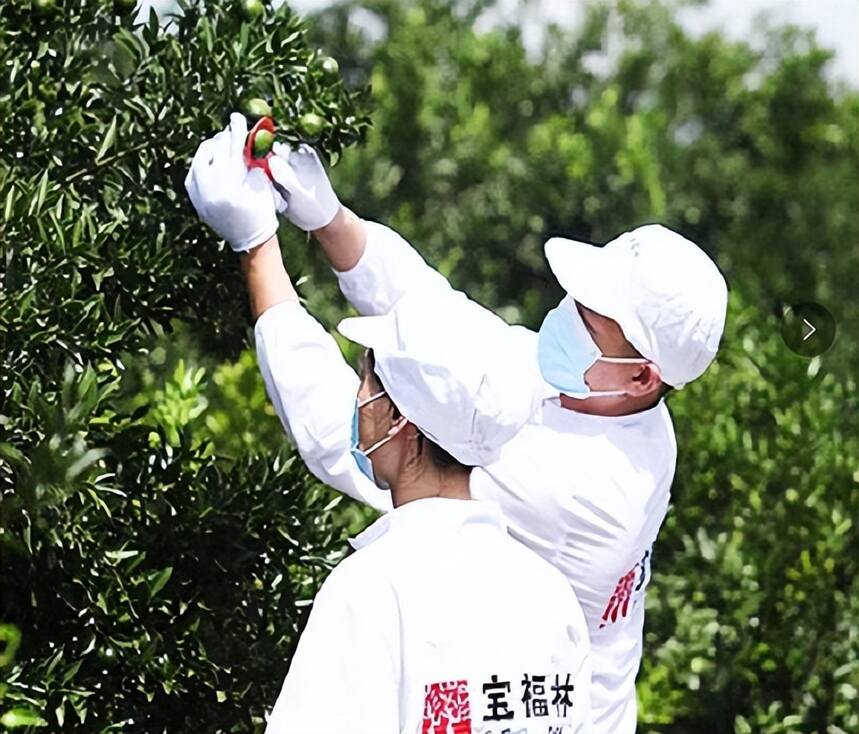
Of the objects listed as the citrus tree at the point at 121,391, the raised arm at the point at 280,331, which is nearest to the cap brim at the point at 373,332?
the raised arm at the point at 280,331

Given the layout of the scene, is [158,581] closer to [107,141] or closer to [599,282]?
[107,141]

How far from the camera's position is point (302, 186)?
3576mm

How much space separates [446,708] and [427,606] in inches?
6.3

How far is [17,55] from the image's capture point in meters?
3.46

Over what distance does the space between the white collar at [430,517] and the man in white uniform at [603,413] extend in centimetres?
60

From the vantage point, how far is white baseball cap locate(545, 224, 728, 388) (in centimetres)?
349

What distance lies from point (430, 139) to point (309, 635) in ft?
66.0

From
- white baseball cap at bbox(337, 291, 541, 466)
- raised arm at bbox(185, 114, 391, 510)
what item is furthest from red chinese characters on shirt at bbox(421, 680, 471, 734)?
raised arm at bbox(185, 114, 391, 510)

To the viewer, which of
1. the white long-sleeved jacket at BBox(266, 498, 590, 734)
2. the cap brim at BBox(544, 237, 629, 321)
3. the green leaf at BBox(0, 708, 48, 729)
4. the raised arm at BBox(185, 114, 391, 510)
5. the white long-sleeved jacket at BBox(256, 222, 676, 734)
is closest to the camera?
the white long-sleeved jacket at BBox(266, 498, 590, 734)

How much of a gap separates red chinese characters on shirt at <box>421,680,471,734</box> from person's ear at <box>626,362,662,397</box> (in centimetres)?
110

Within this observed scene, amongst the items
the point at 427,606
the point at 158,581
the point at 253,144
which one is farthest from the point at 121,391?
the point at 427,606

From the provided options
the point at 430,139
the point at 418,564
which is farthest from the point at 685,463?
the point at 430,139

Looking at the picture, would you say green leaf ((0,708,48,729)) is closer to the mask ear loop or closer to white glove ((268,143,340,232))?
the mask ear loop

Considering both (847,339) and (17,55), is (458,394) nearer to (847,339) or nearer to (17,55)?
(17,55)
